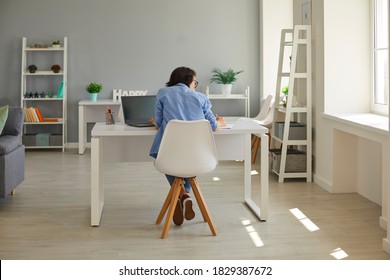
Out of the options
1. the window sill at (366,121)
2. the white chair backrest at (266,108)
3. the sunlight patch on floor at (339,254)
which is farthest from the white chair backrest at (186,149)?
the white chair backrest at (266,108)

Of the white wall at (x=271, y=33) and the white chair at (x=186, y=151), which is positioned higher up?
the white wall at (x=271, y=33)

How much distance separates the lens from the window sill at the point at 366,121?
489 cm

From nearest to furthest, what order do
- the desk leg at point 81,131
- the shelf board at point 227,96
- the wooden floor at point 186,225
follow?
the wooden floor at point 186,225, the desk leg at point 81,131, the shelf board at point 227,96

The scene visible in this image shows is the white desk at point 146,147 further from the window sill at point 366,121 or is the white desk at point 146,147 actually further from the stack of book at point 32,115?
the stack of book at point 32,115

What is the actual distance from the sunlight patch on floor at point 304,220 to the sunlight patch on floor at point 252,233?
419 mm

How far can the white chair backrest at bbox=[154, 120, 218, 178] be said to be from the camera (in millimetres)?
4484

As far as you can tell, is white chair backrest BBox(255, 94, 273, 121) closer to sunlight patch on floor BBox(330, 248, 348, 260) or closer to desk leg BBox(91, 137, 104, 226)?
desk leg BBox(91, 137, 104, 226)

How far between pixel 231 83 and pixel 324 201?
14.0 ft

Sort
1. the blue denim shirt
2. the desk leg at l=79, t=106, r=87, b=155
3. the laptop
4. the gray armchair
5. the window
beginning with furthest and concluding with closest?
1. the desk leg at l=79, t=106, r=87, b=155
2. the window
3. the gray armchair
4. the laptop
5. the blue denim shirt

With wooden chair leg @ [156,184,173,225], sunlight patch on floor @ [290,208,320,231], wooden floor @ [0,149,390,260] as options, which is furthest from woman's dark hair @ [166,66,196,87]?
sunlight patch on floor @ [290,208,320,231]

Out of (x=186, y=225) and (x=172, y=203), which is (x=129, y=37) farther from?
(x=172, y=203)

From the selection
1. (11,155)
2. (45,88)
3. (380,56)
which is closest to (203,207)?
(11,155)

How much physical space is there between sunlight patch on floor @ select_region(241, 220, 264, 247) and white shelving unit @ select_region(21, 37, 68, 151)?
204 inches

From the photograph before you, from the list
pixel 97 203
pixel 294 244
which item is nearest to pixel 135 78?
pixel 97 203
